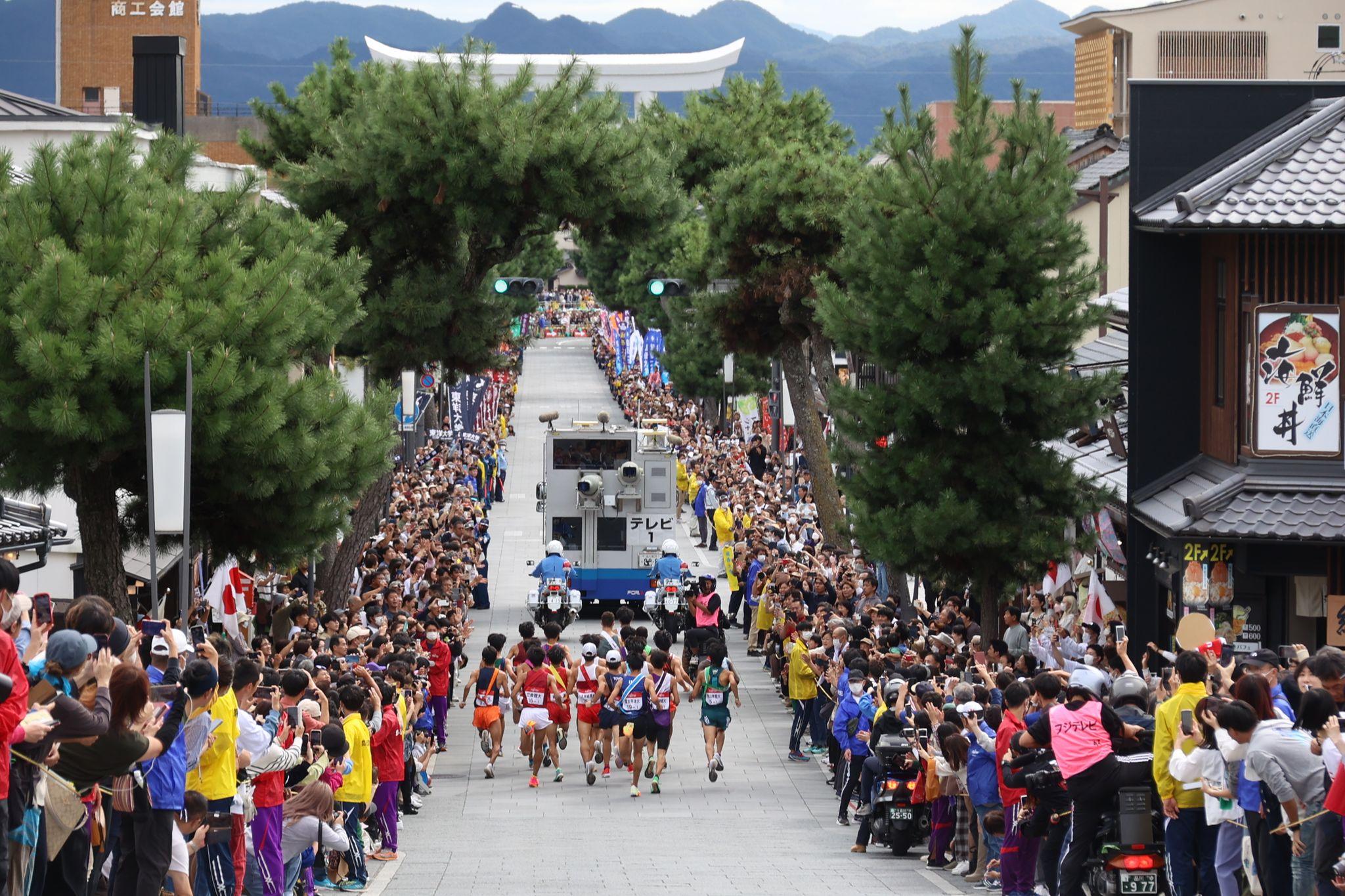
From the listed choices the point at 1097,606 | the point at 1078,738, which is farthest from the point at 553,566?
the point at 1078,738

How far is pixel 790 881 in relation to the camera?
13.9 meters

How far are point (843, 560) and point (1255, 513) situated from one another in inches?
624

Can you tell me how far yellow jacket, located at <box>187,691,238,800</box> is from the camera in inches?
439

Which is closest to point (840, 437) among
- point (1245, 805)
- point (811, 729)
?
point (811, 729)

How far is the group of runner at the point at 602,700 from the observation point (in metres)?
18.8

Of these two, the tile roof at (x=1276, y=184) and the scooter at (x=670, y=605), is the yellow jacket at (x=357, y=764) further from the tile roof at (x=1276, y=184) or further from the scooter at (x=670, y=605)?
the scooter at (x=670, y=605)

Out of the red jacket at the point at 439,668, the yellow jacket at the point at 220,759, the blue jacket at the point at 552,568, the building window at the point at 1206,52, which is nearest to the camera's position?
the yellow jacket at the point at 220,759

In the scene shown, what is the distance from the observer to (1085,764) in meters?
11.8

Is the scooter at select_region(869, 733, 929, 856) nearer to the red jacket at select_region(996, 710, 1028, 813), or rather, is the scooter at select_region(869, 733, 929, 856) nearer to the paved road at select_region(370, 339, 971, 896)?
the paved road at select_region(370, 339, 971, 896)

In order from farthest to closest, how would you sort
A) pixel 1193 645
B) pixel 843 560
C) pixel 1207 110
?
pixel 843 560
pixel 1207 110
pixel 1193 645

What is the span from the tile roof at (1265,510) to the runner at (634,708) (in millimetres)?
5216

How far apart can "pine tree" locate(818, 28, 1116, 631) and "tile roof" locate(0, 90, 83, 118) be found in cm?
1631

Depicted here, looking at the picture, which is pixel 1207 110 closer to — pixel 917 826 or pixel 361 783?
pixel 917 826

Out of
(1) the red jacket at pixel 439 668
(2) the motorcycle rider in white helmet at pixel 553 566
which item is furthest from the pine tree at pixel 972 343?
(2) the motorcycle rider in white helmet at pixel 553 566
